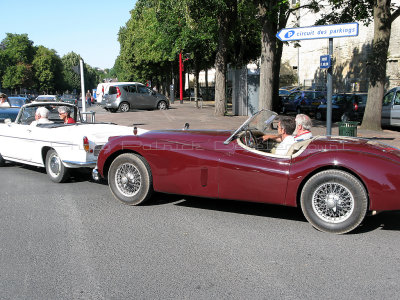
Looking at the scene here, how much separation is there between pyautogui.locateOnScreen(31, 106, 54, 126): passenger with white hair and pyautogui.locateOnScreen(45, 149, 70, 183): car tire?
952 mm

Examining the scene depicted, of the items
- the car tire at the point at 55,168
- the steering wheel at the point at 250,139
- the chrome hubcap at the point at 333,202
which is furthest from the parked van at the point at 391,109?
the car tire at the point at 55,168

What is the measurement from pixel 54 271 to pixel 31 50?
99.6 meters

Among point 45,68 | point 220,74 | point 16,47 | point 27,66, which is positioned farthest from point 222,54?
point 45,68

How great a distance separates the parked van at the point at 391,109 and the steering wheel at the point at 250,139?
40.0 feet

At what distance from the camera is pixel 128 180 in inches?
224

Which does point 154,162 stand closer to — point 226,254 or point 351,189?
point 226,254

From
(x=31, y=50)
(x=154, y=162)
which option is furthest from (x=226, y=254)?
(x=31, y=50)

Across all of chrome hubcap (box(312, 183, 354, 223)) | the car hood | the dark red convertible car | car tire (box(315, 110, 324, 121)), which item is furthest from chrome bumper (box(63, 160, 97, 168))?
car tire (box(315, 110, 324, 121))

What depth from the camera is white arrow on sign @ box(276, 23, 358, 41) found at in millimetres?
7766

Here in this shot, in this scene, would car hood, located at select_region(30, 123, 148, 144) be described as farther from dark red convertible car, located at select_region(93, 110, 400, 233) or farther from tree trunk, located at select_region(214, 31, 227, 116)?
tree trunk, located at select_region(214, 31, 227, 116)

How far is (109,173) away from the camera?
5.86m

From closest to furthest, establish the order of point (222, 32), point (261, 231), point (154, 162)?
point (261, 231), point (154, 162), point (222, 32)

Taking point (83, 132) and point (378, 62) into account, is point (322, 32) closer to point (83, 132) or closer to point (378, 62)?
point (83, 132)

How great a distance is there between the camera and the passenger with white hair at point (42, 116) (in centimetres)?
799
